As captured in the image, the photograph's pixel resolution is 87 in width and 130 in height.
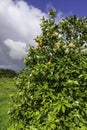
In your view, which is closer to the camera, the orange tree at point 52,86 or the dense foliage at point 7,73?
the orange tree at point 52,86

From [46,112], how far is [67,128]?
0.69 metres

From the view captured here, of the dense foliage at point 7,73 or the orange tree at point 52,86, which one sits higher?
the dense foliage at point 7,73

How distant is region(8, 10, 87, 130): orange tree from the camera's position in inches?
345

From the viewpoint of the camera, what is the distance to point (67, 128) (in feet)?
29.1

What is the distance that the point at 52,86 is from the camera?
30.5 feet

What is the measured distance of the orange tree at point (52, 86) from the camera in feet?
28.7

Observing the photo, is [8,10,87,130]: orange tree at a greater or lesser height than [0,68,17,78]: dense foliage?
→ lesser

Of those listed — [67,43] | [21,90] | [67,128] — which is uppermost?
[67,43]

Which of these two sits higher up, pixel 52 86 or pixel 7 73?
pixel 7 73

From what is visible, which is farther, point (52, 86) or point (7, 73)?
point (7, 73)

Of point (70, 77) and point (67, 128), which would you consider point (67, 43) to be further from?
point (67, 128)

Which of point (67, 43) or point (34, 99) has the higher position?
point (67, 43)

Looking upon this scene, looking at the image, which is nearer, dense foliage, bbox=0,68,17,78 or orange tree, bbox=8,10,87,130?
orange tree, bbox=8,10,87,130

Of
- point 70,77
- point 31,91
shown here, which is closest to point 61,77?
point 70,77
